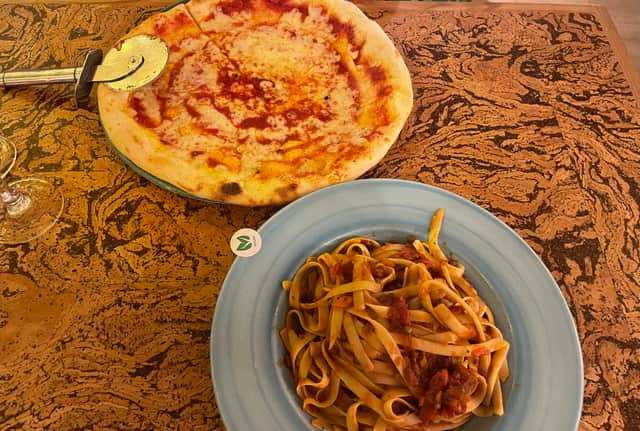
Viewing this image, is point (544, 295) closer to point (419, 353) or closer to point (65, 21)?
point (419, 353)

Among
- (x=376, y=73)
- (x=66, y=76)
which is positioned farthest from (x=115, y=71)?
(x=376, y=73)

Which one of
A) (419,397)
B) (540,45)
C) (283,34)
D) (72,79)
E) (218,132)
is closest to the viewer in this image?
(419,397)

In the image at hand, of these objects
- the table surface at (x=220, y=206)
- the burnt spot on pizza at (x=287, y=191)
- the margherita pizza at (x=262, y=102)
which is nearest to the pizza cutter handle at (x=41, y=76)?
the table surface at (x=220, y=206)

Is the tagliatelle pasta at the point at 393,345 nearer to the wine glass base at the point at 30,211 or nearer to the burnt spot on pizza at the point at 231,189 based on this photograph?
the burnt spot on pizza at the point at 231,189

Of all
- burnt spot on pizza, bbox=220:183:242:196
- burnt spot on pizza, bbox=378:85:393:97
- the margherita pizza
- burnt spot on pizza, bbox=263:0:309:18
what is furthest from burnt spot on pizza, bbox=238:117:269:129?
burnt spot on pizza, bbox=263:0:309:18

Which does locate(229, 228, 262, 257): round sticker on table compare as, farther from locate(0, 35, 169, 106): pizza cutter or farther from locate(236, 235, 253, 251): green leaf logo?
locate(0, 35, 169, 106): pizza cutter

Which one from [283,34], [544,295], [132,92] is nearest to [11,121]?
[132,92]
